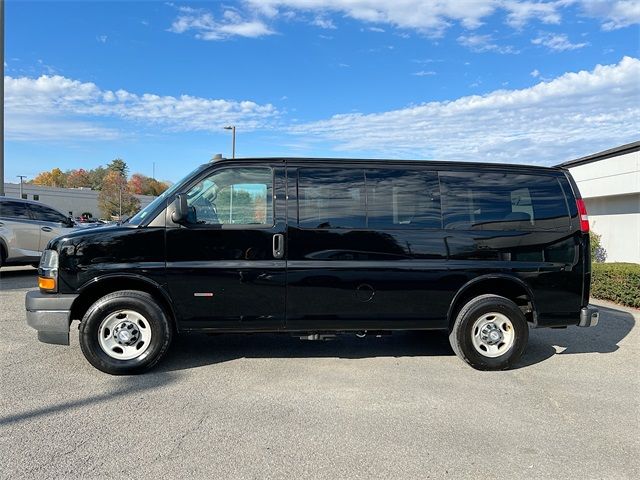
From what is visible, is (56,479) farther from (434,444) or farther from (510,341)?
(510,341)

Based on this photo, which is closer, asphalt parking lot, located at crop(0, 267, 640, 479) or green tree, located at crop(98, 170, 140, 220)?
asphalt parking lot, located at crop(0, 267, 640, 479)

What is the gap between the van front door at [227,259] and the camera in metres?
4.77

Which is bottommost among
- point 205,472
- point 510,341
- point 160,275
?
point 205,472

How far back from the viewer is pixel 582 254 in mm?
5227

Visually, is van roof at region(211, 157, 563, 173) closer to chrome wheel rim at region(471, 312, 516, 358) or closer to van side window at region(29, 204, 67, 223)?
chrome wheel rim at region(471, 312, 516, 358)

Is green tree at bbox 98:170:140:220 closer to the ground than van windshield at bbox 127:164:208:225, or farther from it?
farther from it

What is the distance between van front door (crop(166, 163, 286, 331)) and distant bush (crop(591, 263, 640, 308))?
702 cm

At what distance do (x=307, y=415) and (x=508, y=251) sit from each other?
2.76m

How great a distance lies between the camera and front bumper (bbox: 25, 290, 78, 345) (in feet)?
15.2

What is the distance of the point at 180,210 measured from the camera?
4.68 metres

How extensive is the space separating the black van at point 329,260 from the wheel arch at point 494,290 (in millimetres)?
16

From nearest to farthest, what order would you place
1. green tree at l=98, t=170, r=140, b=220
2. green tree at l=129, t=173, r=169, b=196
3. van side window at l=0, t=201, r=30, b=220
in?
van side window at l=0, t=201, r=30, b=220
green tree at l=98, t=170, r=140, b=220
green tree at l=129, t=173, r=169, b=196

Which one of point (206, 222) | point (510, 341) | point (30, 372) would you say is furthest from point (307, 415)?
point (30, 372)

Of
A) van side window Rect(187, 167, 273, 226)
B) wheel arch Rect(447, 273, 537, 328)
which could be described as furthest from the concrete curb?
van side window Rect(187, 167, 273, 226)
